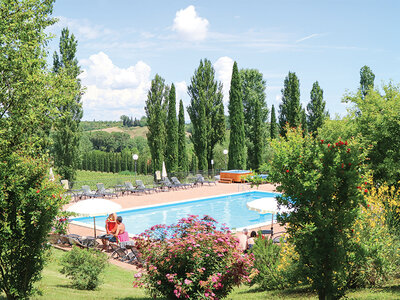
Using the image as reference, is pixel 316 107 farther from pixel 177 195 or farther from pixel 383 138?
pixel 383 138

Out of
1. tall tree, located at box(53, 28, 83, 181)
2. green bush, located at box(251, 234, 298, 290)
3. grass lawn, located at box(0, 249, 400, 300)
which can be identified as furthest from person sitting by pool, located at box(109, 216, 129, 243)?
tall tree, located at box(53, 28, 83, 181)

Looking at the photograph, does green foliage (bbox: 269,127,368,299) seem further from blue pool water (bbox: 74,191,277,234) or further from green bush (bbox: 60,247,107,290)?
blue pool water (bbox: 74,191,277,234)

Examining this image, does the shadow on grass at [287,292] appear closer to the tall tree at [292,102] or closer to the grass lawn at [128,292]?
the grass lawn at [128,292]

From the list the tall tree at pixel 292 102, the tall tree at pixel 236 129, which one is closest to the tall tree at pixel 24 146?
the tall tree at pixel 236 129

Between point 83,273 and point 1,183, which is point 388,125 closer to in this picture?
point 83,273

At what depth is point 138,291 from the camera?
26.8ft

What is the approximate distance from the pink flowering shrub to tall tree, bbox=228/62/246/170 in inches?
1139

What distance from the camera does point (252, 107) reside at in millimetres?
41875

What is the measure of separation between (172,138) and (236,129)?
6351mm

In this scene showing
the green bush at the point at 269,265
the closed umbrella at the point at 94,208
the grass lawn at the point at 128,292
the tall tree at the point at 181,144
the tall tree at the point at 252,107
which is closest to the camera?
the grass lawn at the point at 128,292

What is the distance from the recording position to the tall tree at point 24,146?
5.26 metres

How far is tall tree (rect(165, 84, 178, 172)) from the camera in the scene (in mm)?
33531

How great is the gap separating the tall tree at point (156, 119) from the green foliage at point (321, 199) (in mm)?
27779

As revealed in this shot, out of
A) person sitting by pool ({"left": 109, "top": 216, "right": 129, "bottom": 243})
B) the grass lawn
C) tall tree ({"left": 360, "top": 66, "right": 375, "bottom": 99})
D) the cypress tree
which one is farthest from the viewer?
tall tree ({"left": 360, "top": 66, "right": 375, "bottom": 99})
